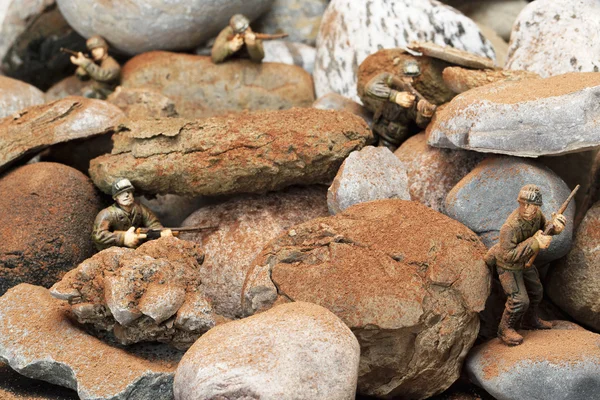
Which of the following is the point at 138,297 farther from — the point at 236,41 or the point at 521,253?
the point at 236,41

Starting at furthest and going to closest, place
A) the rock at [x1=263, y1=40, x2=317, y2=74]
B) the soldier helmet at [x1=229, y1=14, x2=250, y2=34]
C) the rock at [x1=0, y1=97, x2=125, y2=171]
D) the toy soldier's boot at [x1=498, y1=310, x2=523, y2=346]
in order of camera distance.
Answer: the rock at [x1=263, y1=40, x2=317, y2=74] < the soldier helmet at [x1=229, y1=14, x2=250, y2=34] < the rock at [x1=0, y1=97, x2=125, y2=171] < the toy soldier's boot at [x1=498, y1=310, x2=523, y2=346]

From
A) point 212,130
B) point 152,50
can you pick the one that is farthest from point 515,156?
point 152,50

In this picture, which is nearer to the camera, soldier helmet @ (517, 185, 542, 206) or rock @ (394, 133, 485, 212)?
soldier helmet @ (517, 185, 542, 206)

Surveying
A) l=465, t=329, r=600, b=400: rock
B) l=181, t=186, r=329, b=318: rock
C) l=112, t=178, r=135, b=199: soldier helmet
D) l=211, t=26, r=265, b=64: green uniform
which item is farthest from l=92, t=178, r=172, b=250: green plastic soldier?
→ l=465, t=329, r=600, b=400: rock

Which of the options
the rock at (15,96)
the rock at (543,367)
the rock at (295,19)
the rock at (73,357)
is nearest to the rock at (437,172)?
the rock at (543,367)

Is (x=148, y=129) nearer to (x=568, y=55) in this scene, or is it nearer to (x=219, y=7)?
(x=219, y=7)

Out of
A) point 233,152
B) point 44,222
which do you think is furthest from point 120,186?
point 233,152

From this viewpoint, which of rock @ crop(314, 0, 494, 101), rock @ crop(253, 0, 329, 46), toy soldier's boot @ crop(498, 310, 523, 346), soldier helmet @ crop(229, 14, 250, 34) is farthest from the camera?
rock @ crop(253, 0, 329, 46)

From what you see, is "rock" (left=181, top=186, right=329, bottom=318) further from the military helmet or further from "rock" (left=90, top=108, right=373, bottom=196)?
the military helmet

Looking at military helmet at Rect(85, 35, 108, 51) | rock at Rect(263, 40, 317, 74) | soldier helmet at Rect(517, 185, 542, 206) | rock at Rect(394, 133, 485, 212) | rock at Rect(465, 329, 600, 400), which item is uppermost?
military helmet at Rect(85, 35, 108, 51)
